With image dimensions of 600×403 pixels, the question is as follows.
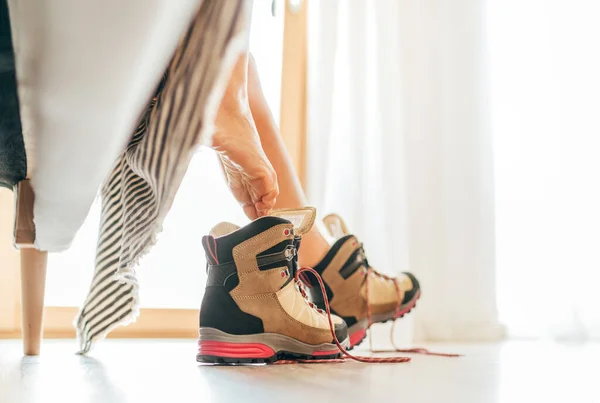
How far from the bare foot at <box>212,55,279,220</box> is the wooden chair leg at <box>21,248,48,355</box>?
1.43 feet

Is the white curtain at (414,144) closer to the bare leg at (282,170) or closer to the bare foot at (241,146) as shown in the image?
the bare leg at (282,170)

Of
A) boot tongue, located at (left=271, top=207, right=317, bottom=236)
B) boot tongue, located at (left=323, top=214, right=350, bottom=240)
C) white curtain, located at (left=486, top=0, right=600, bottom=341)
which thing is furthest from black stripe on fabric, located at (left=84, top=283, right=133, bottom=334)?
white curtain, located at (left=486, top=0, right=600, bottom=341)

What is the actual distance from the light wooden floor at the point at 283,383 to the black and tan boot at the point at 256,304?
42mm

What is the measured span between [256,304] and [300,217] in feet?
0.47

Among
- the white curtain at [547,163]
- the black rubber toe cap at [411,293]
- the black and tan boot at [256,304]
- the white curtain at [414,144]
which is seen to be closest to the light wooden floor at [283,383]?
the black and tan boot at [256,304]

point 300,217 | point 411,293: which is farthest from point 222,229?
point 411,293

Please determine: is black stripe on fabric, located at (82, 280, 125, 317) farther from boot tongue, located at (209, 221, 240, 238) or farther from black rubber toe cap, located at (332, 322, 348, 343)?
black rubber toe cap, located at (332, 322, 348, 343)

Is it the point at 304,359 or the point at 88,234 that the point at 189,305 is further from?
the point at 304,359

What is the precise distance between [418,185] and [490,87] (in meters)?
0.44

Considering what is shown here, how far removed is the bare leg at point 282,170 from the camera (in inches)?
41.8

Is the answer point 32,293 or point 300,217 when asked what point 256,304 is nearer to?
point 300,217

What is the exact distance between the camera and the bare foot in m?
0.46

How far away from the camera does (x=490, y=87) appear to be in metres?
2.21

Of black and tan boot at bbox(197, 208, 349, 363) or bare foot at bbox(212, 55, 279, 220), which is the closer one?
bare foot at bbox(212, 55, 279, 220)
